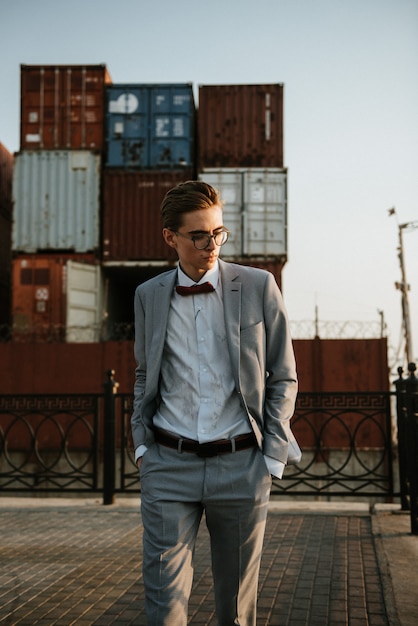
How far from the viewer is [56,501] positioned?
25.5 feet

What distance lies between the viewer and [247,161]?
2223cm

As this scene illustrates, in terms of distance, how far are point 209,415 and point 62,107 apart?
70.5 feet

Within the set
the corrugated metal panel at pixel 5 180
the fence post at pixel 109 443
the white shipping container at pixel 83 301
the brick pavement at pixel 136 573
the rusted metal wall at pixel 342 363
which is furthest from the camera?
the corrugated metal panel at pixel 5 180

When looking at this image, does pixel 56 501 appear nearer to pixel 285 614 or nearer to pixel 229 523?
pixel 285 614

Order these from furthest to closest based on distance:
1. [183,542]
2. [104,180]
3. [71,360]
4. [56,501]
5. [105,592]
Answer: [104,180], [71,360], [56,501], [105,592], [183,542]

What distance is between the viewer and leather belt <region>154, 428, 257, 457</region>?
7.59 feet

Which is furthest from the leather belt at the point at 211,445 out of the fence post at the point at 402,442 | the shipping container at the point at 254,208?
the shipping container at the point at 254,208

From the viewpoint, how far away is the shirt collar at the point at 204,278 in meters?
2.50

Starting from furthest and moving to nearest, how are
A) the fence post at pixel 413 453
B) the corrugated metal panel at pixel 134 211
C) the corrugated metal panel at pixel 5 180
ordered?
the corrugated metal panel at pixel 5 180 → the corrugated metal panel at pixel 134 211 → the fence post at pixel 413 453

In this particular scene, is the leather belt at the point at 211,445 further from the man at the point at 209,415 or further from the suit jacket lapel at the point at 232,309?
the suit jacket lapel at the point at 232,309

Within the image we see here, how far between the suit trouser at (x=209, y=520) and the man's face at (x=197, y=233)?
63 centimetres

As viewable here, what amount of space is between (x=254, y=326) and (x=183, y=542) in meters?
0.74

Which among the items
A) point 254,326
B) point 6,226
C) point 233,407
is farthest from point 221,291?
point 6,226

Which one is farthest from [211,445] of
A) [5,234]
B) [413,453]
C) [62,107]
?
[5,234]
